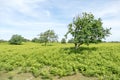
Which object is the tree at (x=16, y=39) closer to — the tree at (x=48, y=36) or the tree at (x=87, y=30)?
the tree at (x=48, y=36)

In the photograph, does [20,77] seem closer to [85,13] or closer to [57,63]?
[57,63]

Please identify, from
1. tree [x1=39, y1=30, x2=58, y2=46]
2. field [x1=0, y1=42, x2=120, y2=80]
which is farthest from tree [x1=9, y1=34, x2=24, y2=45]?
field [x1=0, y1=42, x2=120, y2=80]

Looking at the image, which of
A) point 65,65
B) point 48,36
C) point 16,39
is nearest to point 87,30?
point 65,65

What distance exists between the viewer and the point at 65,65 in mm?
21375

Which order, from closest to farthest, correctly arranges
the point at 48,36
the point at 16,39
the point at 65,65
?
the point at 65,65
the point at 48,36
the point at 16,39

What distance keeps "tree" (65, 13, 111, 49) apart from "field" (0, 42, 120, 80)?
145 centimetres

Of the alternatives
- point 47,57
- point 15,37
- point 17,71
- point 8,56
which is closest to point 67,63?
point 47,57

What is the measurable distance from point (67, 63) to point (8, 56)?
9.08 m

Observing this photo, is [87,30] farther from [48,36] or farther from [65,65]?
[48,36]

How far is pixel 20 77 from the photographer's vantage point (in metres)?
19.8

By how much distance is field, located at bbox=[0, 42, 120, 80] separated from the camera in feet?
63.1

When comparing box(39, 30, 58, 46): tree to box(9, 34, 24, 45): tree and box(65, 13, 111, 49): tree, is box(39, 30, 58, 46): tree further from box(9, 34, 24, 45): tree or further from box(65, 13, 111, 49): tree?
box(65, 13, 111, 49): tree

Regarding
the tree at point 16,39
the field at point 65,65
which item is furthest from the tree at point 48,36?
the field at point 65,65

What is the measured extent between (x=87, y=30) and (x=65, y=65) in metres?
5.11
